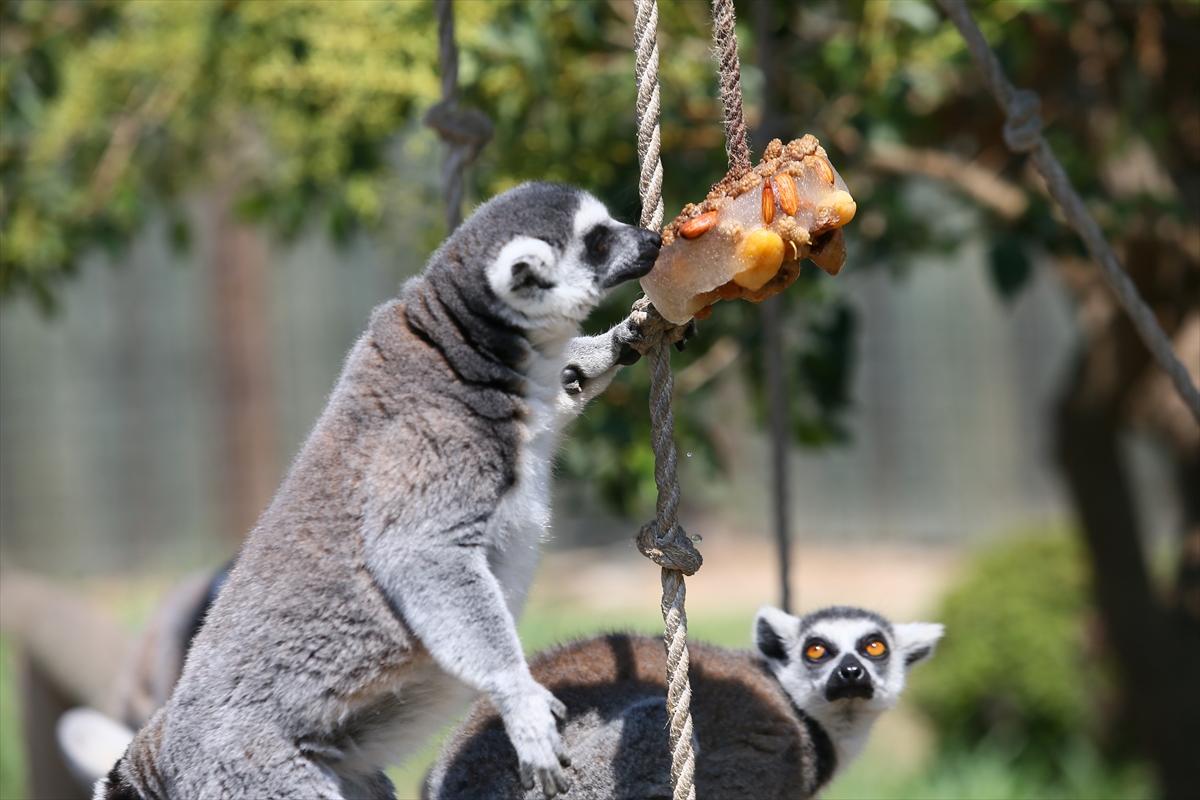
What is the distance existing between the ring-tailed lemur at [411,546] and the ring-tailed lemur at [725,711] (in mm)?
287

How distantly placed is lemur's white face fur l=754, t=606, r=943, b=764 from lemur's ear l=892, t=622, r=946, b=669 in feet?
0.08

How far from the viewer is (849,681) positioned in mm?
2363

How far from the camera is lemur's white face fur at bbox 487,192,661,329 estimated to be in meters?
1.86

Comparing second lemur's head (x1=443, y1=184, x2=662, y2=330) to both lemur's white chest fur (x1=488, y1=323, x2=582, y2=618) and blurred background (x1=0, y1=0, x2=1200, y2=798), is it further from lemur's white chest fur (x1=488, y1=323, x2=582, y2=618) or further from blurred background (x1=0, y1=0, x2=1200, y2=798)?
blurred background (x1=0, y1=0, x2=1200, y2=798)

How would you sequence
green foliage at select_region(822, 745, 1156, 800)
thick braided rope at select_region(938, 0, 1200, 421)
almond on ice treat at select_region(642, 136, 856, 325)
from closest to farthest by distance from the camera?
almond on ice treat at select_region(642, 136, 856, 325) → thick braided rope at select_region(938, 0, 1200, 421) → green foliage at select_region(822, 745, 1156, 800)

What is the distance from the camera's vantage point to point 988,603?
624 cm

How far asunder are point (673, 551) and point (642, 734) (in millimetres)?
505

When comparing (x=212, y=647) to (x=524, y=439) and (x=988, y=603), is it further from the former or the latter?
(x=988, y=603)

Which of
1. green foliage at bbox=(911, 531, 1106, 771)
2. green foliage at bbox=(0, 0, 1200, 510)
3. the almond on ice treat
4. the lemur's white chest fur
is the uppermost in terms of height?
green foliage at bbox=(0, 0, 1200, 510)

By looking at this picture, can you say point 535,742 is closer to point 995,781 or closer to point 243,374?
point 995,781

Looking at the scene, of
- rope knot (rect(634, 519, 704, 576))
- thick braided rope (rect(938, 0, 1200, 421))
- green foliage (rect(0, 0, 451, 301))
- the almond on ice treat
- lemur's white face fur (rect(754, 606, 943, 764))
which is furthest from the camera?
green foliage (rect(0, 0, 451, 301))

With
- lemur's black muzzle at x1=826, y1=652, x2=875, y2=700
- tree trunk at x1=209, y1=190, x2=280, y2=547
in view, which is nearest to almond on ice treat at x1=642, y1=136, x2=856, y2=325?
lemur's black muzzle at x1=826, y1=652, x2=875, y2=700

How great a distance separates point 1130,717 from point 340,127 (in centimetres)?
455

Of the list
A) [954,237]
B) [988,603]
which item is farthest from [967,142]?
[988,603]
